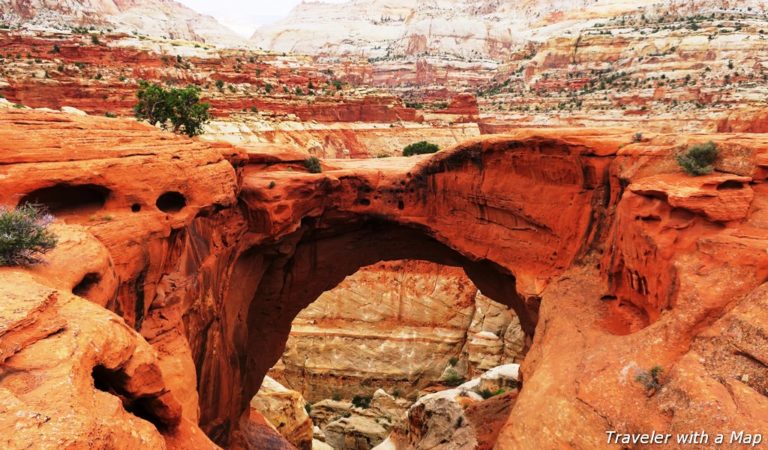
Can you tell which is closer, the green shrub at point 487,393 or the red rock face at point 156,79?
the green shrub at point 487,393

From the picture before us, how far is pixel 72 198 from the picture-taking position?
11031 mm

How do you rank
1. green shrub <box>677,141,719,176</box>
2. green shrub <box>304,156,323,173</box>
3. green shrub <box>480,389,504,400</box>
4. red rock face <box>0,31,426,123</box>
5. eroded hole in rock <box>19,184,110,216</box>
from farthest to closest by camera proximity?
1. red rock face <box>0,31,426,123</box>
2. green shrub <box>480,389,504,400</box>
3. green shrub <box>304,156,323,173</box>
4. green shrub <box>677,141,719,176</box>
5. eroded hole in rock <box>19,184,110,216</box>

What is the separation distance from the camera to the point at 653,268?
11.2 m

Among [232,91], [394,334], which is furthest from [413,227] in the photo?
[232,91]

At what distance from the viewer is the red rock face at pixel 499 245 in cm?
920

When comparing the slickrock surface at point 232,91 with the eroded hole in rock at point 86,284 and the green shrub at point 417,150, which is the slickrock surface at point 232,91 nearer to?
the green shrub at point 417,150

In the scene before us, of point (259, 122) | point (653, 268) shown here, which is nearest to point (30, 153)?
point (653, 268)

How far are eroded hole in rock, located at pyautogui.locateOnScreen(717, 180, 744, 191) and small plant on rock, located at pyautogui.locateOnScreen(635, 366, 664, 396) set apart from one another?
4.46 meters

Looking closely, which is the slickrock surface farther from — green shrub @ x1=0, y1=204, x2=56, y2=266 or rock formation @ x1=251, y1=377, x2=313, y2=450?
green shrub @ x1=0, y1=204, x2=56, y2=266

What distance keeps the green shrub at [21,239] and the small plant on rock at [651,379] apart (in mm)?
9964

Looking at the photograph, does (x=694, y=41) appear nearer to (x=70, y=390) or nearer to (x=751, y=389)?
(x=751, y=389)

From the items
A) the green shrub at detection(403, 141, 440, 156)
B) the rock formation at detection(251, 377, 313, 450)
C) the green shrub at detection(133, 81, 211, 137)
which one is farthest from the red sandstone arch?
the green shrub at detection(403, 141, 440, 156)

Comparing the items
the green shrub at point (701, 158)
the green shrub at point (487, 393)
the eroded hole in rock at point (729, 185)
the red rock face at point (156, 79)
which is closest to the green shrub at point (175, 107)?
the green shrub at point (701, 158)

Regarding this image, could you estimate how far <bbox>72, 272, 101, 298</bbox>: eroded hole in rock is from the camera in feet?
26.2
